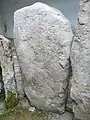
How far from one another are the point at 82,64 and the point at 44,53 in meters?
0.46

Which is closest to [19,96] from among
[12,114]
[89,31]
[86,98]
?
[12,114]

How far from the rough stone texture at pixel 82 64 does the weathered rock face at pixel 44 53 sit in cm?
13

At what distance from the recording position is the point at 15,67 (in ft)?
10.3

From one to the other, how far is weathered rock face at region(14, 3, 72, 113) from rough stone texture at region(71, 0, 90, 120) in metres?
0.13

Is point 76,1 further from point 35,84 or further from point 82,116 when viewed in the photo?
point 82,116

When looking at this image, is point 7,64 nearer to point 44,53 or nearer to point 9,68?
point 9,68

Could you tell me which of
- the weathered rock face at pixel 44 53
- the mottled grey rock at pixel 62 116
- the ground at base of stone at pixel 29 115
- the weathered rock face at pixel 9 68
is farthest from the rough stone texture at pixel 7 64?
the mottled grey rock at pixel 62 116

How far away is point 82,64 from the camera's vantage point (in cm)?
258

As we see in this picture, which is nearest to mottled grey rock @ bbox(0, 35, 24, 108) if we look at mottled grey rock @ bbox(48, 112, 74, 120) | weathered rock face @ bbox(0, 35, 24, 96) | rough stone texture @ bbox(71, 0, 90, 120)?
weathered rock face @ bbox(0, 35, 24, 96)

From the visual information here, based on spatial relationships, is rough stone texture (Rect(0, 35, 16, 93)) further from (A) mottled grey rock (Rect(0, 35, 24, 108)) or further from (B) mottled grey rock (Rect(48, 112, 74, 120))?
(B) mottled grey rock (Rect(48, 112, 74, 120))

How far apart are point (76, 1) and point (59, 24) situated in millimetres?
1418

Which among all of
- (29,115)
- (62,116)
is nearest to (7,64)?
(29,115)

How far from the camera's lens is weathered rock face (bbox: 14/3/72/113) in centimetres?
273

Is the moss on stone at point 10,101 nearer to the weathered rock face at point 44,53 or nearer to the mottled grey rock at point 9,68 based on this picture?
the mottled grey rock at point 9,68
